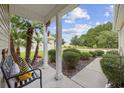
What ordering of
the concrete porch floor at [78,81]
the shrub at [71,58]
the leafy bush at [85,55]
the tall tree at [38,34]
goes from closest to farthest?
the concrete porch floor at [78,81] < the shrub at [71,58] < the leafy bush at [85,55] < the tall tree at [38,34]

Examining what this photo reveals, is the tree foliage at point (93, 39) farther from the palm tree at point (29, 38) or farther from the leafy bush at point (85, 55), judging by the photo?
the palm tree at point (29, 38)

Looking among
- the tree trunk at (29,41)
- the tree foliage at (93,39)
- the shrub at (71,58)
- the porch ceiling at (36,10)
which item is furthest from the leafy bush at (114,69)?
the tree trunk at (29,41)

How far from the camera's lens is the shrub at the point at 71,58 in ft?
23.3

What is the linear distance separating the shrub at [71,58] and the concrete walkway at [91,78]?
19.6 inches

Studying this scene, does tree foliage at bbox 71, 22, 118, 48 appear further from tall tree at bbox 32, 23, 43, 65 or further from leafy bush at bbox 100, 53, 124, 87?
leafy bush at bbox 100, 53, 124, 87

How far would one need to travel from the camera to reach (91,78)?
5660 millimetres

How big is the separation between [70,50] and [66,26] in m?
1.17

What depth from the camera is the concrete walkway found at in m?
4.99

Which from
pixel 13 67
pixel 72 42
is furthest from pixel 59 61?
pixel 72 42

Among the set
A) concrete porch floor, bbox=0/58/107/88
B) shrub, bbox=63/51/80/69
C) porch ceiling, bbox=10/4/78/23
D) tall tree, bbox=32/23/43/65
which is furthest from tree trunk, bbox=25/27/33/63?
concrete porch floor, bbox=0/58/107/88

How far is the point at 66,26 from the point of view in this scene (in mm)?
8172

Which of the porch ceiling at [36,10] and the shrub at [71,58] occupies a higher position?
the porch ceiling at [36,10]

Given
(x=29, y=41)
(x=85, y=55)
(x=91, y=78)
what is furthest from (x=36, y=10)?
(x=85, y=55)
